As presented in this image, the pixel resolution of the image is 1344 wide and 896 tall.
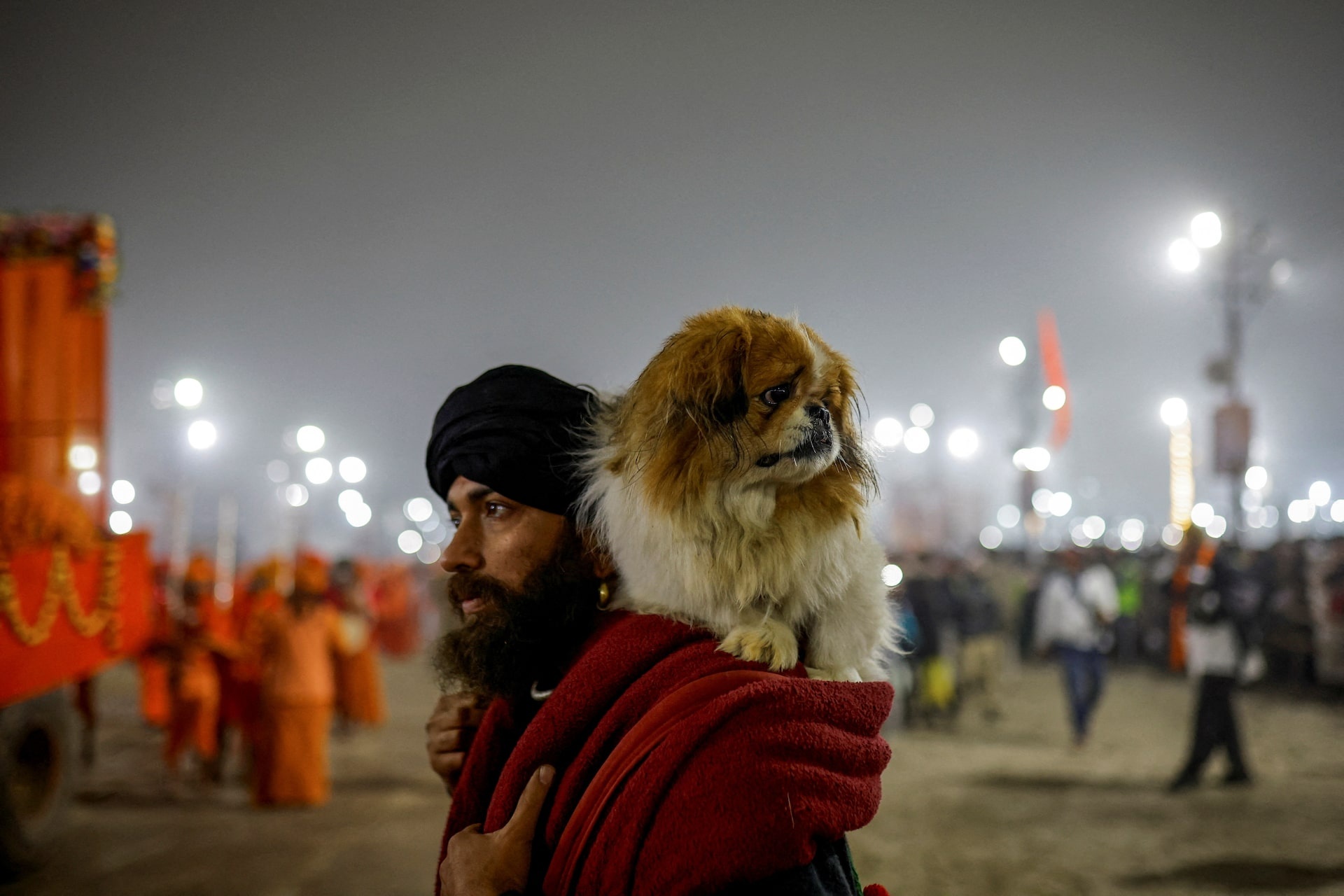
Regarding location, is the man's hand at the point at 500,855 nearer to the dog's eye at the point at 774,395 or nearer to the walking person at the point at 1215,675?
the dog's eye at the point at 774,395

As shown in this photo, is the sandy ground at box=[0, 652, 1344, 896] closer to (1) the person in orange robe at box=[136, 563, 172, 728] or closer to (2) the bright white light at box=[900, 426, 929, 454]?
(1) the person in orange robe at box=[136, 563, 172, 728]

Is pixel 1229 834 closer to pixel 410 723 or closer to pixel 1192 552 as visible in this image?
pixel 1192 552

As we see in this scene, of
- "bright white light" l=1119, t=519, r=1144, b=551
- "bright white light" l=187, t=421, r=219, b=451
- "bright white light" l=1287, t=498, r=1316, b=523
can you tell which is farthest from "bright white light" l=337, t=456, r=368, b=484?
"bright white light" l=1119, t=519, r=1144, b=551

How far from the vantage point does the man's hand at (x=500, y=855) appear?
148cm

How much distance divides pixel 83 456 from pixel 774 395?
9.69 m

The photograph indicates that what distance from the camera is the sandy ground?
6273 mm

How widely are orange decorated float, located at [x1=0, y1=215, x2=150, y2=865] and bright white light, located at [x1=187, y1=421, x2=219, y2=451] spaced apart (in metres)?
12.8

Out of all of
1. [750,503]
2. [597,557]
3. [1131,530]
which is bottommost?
[1131,530]

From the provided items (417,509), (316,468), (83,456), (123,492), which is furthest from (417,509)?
(83,456)

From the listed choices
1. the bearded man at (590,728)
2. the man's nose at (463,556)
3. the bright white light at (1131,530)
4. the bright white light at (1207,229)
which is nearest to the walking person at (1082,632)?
the bright white light at (1207,229)

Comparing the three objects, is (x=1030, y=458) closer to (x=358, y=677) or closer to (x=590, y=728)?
(x=358, y=677)

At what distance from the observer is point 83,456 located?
9.16 meters

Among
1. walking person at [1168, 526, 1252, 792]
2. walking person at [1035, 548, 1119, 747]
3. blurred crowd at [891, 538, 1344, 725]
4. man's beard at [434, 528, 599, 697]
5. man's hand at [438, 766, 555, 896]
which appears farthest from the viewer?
blurred crowd at [891, 538, 1344, 725]

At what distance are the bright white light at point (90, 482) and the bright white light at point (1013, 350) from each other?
1813cm
